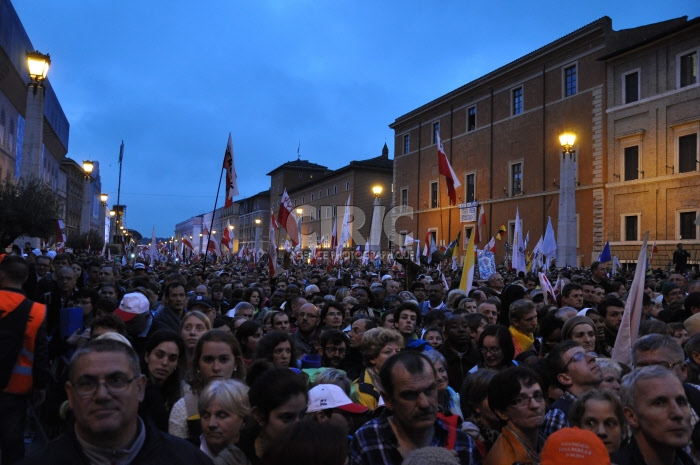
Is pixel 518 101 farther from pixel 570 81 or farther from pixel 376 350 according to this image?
pixel 376 350

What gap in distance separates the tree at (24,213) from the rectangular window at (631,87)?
103 feet

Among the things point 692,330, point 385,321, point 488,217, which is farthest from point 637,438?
point 488,217

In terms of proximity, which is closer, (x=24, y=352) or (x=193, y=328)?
(x=24, y=352)

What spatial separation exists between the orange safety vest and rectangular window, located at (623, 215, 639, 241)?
111ft

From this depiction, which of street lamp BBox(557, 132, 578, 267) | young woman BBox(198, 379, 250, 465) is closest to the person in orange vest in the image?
young woman BBox(198, 379, 250, 465)

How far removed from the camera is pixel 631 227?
3341 cm

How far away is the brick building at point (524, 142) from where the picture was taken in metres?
35.5

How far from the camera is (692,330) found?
17.9 feet

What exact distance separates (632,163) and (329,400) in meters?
35.0

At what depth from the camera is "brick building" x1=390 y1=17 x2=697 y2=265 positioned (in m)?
A: 35.5

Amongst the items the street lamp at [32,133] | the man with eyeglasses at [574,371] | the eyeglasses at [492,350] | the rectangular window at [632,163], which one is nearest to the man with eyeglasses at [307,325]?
the eyeglasses at [492,350]

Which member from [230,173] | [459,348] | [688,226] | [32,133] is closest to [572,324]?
[459,348]

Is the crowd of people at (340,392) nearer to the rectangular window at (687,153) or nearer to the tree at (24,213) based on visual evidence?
the tree at (24,213)

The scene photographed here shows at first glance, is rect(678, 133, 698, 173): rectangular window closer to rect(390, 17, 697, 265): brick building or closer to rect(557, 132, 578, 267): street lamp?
rect(390, 17, 697, 265): brick building
